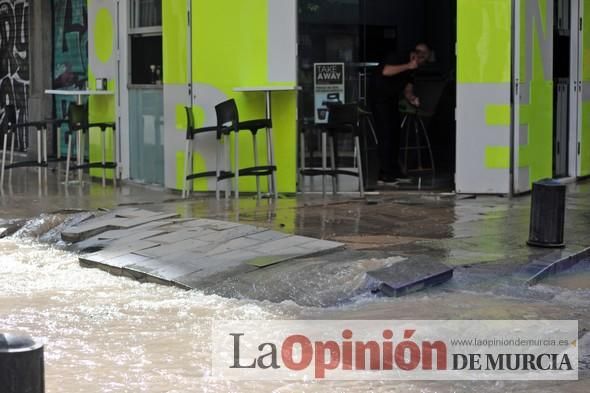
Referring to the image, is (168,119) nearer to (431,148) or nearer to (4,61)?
(431,148)

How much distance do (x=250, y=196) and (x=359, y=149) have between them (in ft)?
5.08

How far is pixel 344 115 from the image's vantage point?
38.1 ft

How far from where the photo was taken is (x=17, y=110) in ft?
60.1

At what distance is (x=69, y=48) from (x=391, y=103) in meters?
6.09

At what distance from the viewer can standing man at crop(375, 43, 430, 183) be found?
13.4 meters

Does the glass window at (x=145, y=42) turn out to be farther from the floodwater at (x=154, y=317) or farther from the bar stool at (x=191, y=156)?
the floodwater at (x=154, y=317)

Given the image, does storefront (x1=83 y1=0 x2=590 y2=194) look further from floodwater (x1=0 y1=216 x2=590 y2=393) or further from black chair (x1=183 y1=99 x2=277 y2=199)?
floodwater (x1=0 y1=216 x2=590 y2=393)

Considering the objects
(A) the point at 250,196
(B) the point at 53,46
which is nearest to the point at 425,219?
(A) the point at 250,196

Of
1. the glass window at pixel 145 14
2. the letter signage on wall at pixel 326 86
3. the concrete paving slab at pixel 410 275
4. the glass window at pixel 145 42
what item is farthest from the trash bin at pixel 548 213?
the glass window at pixel 145 14

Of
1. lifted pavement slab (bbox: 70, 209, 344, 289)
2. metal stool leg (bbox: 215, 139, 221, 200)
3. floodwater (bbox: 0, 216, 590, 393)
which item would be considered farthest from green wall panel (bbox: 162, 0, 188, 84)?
floodwater (bbox: 0, 216, 590, 393)

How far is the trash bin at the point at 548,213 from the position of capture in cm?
834

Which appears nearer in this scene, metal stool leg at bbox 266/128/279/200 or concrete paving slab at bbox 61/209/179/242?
concrete paving slab at bbox 61/209/179/242

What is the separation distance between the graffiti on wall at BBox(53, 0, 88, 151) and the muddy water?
797cm

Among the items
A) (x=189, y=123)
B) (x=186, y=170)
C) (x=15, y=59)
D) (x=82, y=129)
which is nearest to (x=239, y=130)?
(x=189, y=123)
